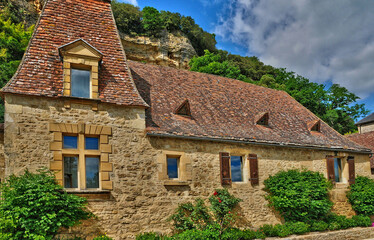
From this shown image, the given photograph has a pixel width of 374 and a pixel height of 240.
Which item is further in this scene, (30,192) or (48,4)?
(48,4)

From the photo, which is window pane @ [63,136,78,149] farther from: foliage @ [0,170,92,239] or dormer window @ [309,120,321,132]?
dormer window @ [309,120,321,132]

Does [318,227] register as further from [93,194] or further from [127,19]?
[127,19]

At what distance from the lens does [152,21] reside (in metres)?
41.2

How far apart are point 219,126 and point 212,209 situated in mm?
3613

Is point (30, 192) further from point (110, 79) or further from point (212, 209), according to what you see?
point (212, 209)

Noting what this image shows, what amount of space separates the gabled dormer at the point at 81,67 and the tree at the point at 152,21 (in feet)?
98.9

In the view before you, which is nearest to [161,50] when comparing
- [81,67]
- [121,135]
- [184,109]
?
[184,109]

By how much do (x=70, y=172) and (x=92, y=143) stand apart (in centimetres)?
116

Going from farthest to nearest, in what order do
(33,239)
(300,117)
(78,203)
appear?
(300,117) < (78,203) < (33,239)

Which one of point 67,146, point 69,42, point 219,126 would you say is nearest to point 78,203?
point 67,146

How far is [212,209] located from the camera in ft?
41.9

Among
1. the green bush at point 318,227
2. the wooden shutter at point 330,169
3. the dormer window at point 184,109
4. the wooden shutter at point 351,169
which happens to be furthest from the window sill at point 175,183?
the wooden shutter at point 351,169

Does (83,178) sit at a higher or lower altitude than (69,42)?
lower

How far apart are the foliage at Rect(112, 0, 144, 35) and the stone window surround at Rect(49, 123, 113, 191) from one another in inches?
1208
